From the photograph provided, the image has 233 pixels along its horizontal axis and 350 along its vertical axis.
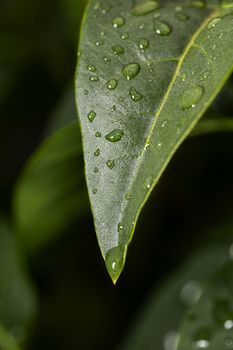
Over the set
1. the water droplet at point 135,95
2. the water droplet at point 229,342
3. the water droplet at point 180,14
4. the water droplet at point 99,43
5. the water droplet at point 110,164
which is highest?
the water droplet at point 99,43

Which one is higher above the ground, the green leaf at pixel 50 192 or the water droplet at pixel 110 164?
the water droplet at pixel 110 164

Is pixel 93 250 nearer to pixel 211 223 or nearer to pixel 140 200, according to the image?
pixel 211 223

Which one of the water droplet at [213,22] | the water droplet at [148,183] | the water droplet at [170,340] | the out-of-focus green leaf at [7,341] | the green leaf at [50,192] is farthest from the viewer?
the out-of-focus green leaf at [7,341]

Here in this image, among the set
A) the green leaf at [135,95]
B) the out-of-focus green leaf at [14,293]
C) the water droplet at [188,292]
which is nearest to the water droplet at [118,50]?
the green leaf at [135,95]

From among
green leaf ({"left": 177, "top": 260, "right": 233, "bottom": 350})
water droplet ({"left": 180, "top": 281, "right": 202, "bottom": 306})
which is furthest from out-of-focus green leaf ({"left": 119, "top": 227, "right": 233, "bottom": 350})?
green leaf ({"left": 177, "top": 260, "right": 233, "bottom": 350})

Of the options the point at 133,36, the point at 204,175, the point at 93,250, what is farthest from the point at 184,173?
the point at 133,36

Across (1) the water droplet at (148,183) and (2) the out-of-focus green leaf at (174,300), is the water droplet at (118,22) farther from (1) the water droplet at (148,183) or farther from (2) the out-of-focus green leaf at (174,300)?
(2) the out-of-focus green leaf at (174,300)

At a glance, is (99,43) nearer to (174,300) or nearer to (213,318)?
(213,318)
